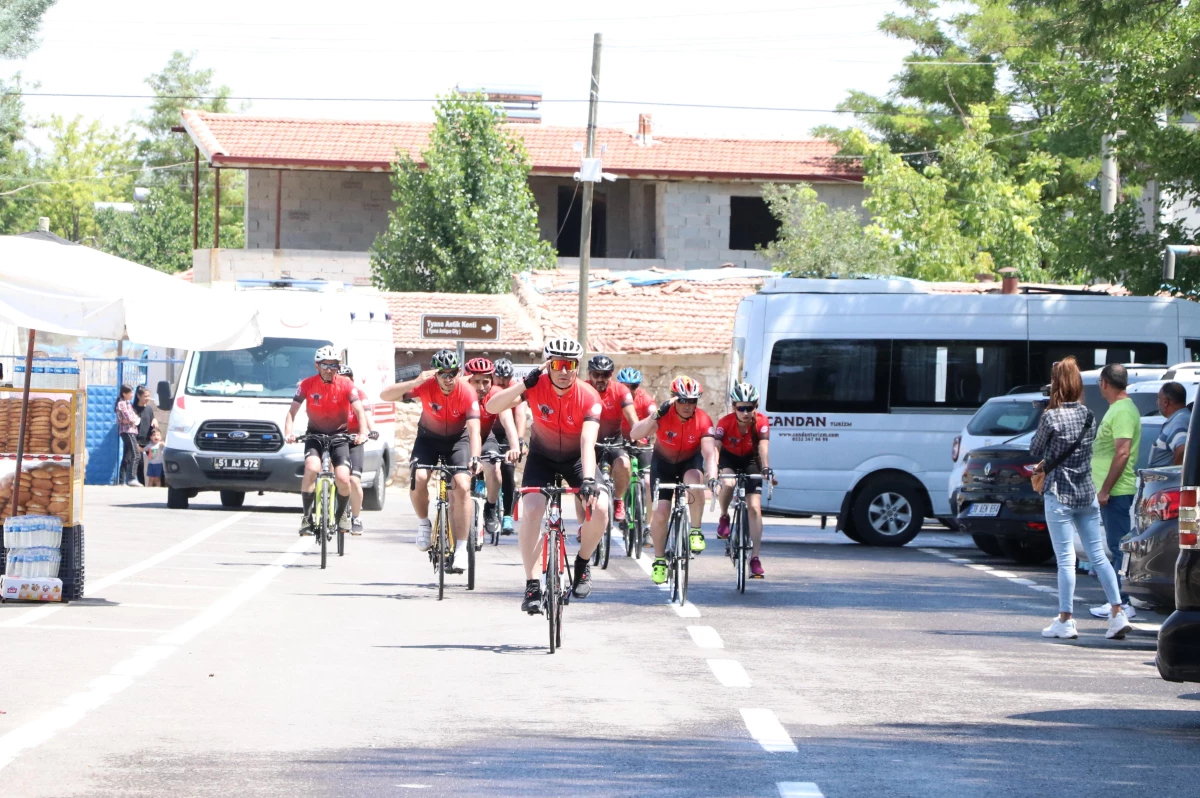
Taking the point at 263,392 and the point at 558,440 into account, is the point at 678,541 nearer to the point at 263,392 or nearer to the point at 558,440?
the point at 558,440

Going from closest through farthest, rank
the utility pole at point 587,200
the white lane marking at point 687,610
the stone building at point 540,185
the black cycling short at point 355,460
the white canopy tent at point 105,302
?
the white canopy tent at point 105,302 < the white lane marking at point 687,610 < the black cycling short at point 355,460 < the utility pole at point 587,200 < the stone building at point 540,185

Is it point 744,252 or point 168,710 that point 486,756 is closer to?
point 168,710

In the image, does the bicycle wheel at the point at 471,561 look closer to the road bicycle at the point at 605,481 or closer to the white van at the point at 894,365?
the road bicycle at the point at 605,481

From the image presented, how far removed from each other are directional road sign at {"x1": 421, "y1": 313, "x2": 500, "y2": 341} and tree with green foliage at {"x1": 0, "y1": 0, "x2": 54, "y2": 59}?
10560mm

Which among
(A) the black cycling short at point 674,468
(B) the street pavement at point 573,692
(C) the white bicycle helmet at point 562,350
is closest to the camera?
(B) the street pavement at point 573,692

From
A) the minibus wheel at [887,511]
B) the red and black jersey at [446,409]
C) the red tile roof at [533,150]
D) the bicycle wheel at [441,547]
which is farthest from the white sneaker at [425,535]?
the red tile roof at [533,150]

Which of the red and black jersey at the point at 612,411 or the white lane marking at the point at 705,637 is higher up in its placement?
the red and black jersey at the point at 612,411

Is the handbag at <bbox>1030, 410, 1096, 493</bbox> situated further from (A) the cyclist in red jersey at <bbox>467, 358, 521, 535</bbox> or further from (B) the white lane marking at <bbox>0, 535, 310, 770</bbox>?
(B) the white lane marking at <bbox>0, 535, 310, 770</bbox>

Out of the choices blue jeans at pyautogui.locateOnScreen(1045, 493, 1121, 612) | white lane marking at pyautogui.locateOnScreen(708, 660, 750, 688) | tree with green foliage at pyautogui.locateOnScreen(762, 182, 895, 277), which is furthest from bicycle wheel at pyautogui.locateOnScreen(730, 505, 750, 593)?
tree with green foliage at pyautogui.locateOnScreen(762, 182, 895, 277)

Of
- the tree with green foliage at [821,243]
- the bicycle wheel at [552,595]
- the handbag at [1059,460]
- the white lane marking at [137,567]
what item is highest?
the tree with green foliage at [821,243]

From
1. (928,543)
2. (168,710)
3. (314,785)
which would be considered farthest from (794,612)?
(928,543)

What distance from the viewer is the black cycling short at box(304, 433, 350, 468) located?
57.0 feet

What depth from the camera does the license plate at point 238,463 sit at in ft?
78.7

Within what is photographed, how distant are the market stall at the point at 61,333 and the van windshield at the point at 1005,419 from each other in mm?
8726
